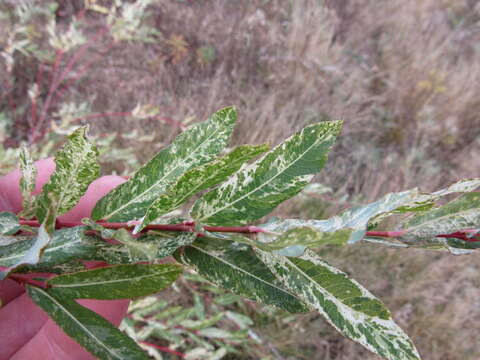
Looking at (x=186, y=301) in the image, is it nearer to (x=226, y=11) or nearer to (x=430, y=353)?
(x=430, y=353)

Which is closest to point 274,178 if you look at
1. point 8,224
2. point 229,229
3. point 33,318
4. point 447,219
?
point 229,229

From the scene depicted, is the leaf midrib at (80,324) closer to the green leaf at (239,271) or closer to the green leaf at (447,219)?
the green leaf at (239,271)

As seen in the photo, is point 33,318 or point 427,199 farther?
point 33,318

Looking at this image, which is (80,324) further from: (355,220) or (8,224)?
(355,220)

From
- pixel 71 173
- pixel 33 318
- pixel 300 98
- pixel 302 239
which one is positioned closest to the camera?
pixel 302 239

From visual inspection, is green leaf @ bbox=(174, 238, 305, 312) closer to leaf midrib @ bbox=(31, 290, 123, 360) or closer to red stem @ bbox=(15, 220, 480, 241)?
red stem @ bbox=(15, 220, 480, 241)

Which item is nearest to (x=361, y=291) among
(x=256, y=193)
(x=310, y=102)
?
(x=256, y=193)

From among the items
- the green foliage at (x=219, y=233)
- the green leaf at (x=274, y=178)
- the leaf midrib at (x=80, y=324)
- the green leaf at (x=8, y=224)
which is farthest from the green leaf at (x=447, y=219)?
the green leaf at (x=8, y=224)
